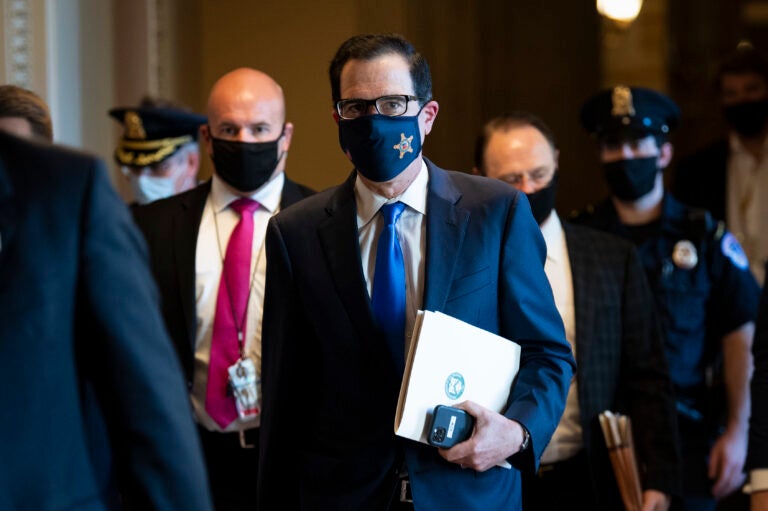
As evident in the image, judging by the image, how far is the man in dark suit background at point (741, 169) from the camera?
598cm

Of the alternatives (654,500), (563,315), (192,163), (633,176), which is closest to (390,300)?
(563,315)

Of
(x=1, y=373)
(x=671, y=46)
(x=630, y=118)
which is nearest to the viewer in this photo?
(x=1, y=373)

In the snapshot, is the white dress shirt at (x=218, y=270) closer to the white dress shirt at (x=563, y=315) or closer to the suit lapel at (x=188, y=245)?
the suit lapel at (x=188, y=245)

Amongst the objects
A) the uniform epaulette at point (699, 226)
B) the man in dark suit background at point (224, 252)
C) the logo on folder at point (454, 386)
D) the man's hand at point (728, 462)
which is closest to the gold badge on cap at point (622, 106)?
the uniform epaulette at point (699, 226)

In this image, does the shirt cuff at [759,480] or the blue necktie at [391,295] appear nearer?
the blue necktie at [391,295]

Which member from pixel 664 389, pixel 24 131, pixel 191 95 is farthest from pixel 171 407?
pixel 191 95

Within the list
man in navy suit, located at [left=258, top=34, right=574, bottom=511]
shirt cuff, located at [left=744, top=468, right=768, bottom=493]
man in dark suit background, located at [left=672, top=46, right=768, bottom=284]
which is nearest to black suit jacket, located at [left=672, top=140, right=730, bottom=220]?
man in dark suit background, located at [left=672, top=46, right=768, bottom=284]

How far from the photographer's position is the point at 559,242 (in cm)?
379

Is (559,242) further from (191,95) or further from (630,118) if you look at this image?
(191,95)

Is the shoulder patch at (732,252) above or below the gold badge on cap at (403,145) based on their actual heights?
below

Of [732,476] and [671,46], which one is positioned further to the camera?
[671,46]

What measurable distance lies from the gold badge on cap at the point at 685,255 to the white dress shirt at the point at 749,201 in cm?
183

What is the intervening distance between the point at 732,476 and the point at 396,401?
1931mm

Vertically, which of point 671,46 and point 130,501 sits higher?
point 671,46
